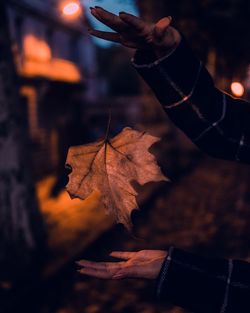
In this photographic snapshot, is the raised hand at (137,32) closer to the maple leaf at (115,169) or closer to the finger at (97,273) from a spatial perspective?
the maple leaf at (115,169)

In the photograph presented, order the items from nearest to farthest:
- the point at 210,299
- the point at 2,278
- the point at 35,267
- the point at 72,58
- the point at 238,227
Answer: the point at 210,299
the point at 2,278
the point at 35,267
the point at 238,227
the point at 72,58

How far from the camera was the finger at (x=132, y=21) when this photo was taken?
1098mm

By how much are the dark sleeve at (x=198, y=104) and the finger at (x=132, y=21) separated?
0.14m

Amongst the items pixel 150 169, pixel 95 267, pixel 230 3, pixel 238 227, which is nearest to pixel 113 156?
pixel 150 169

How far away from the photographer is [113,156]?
4.75ft

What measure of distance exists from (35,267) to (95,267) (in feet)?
14.7

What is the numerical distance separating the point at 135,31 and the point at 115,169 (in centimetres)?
49

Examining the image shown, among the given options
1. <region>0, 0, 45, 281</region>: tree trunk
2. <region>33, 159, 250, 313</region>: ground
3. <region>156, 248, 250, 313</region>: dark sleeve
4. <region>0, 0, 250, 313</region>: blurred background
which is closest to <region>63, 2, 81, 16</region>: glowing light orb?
<region>0, 0, 250, 313</region>: blurred background

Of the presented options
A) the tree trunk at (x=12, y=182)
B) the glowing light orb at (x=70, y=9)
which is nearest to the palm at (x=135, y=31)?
the glowing light orb at (x=70, y=9)

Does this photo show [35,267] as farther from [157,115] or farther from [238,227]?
[157,115]

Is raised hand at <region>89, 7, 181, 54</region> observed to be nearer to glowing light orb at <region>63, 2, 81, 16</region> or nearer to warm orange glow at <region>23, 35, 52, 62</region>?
glowing light orb at <region>63, 2, 81, 16</region>

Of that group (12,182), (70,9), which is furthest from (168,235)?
(70,9)

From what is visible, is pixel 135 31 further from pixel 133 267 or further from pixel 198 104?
pixel 133 267

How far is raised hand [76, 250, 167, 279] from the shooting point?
4.30 ft
